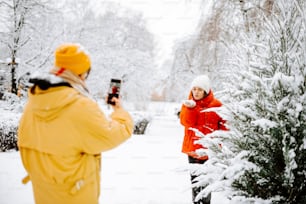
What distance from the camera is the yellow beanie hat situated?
1.90 meters

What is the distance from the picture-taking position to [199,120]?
3.99 metres

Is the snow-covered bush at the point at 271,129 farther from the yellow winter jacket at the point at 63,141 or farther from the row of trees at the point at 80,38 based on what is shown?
the row of trees at the point at 80,38

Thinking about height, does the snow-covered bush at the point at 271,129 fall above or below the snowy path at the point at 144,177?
above

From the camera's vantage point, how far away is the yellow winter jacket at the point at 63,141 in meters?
1.78

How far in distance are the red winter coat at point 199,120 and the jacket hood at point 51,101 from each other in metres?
2.36

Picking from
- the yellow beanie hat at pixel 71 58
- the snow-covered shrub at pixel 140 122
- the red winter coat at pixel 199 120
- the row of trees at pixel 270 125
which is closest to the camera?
the yellow beanie hat at pixel 71 58

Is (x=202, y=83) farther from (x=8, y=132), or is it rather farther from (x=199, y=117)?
(x=8, y=132)

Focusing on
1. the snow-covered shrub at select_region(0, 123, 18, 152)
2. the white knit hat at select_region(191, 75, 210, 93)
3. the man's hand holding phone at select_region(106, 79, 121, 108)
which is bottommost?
the snow-covered shrub at select_region(0, 123, 18, 152)

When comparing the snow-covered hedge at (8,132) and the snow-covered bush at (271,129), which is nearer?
the snow-covered bush at (271,129)

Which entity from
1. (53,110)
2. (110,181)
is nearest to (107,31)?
(110,181)

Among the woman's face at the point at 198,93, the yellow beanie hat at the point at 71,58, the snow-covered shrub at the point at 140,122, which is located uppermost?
the yellow beanie hat at the point at 71,58

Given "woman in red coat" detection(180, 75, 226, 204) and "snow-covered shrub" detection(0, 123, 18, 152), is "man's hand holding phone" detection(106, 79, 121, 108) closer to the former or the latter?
"woman in red coat" detection(180, 75, 226, 204)

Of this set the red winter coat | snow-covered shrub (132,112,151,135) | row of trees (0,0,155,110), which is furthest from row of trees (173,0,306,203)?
snow-covered shrub (132,112,151,135)

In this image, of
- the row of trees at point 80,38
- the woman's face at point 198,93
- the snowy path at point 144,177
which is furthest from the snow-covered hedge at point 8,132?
the woman's face at point 198,93
